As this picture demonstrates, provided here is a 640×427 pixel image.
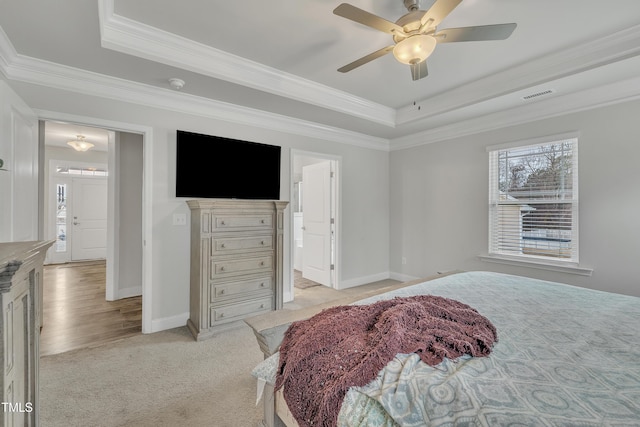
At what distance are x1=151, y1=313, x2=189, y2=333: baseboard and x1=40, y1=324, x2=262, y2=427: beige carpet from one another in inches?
6.7

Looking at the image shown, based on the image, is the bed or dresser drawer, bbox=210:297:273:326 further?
dresser drawer, bbox=210:297:273:326

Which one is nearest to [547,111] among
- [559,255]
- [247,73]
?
[559,255]

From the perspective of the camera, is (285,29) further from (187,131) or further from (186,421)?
(186,421)

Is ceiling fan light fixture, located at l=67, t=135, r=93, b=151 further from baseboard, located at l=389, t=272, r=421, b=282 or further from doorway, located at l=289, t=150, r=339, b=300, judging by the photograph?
Answer: baseboard, located at l=389, t=272, r=421, b=282

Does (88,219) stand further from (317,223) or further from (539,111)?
(539,111)

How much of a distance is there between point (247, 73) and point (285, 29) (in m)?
0.69

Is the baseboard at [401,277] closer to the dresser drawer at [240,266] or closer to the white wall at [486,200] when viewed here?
the white wall at [486,200]

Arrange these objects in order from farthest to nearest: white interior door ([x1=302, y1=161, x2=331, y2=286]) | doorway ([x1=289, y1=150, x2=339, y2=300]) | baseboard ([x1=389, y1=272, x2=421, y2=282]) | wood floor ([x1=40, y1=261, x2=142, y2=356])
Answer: baseboard ([x1=389, y1=272, x2=421, y2=282]) < white interior door ([x1=302, y1=161, x2=331, y2=286]) < doorway ([x1=289, y1=150, x2=339, y2=300]) < wood floor ([x1=40, y1=261, x2=142, y2=356])

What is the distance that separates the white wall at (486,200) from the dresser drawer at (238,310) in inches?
102

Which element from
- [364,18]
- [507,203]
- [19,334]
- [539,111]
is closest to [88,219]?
[19,334]

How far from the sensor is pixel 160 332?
115 inches

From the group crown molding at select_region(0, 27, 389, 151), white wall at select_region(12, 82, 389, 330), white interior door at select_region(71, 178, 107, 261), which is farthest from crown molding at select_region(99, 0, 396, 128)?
white interior door at select_region(71, 178, 107, 261)

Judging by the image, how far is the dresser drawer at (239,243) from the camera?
289cm

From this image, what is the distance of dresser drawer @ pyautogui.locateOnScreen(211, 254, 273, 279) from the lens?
9.48 feet
